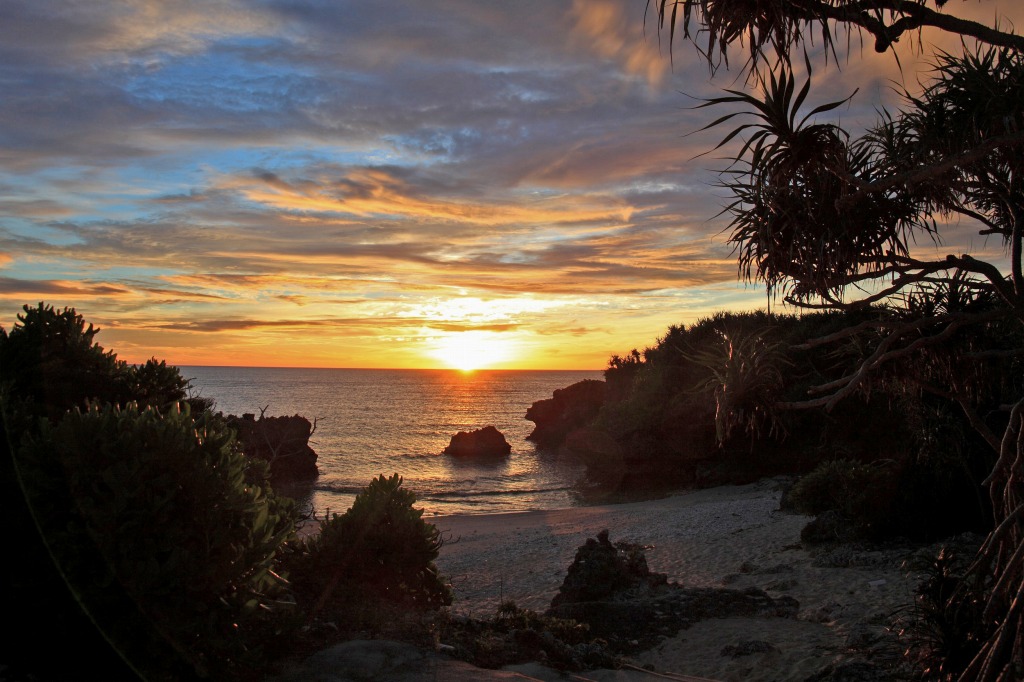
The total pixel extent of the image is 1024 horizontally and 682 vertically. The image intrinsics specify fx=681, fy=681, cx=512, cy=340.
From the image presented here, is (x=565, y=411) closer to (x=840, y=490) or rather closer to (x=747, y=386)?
(x=840, y=490)

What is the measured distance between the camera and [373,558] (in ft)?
21.6

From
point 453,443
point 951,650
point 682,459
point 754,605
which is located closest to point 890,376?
point 951,650

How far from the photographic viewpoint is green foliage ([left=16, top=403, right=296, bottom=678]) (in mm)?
4039

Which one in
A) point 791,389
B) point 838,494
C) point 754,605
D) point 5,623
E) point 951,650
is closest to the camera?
point 5,623

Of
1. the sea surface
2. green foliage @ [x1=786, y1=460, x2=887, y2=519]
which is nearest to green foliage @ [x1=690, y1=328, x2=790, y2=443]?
the sea surface

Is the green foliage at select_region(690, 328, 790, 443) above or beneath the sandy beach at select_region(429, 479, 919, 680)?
above

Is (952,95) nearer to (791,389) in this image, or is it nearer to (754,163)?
(754,163)

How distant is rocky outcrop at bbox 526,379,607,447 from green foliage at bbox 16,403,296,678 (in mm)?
48390

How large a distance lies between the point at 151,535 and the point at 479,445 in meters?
45.5

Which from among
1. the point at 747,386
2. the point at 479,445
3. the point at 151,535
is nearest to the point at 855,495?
the point at 747,386

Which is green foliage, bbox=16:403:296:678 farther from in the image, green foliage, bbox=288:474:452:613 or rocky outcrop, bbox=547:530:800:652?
rocky outcrop, bbox=547:530:800:652

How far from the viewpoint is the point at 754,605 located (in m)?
9.25

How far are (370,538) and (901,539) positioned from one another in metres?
9.69

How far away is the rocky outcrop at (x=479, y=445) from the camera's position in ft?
160
